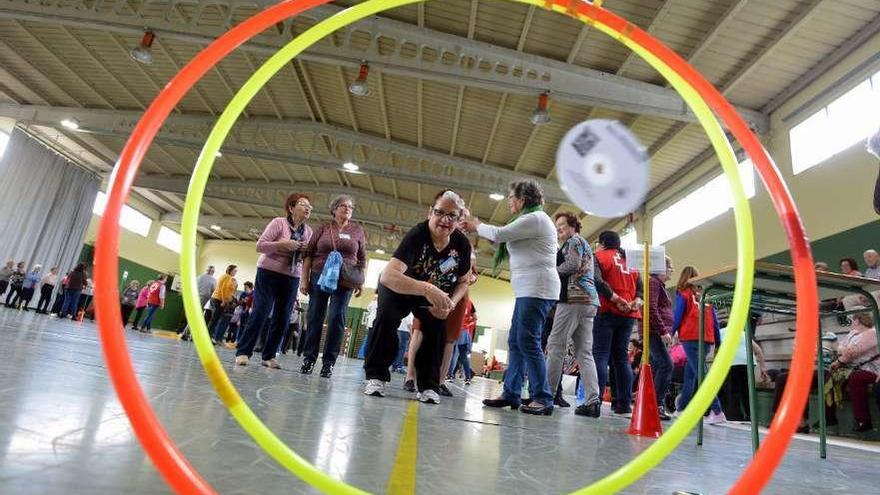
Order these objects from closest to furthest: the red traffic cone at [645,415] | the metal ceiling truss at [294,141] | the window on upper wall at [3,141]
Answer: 1. the red traffic cone at [645,415]
2. the metal ceiling truss at [294,141]
3. the window on upper wall at [3,141]

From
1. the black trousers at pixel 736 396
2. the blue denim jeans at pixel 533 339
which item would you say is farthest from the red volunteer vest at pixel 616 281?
the black trousers at pixel 736 396

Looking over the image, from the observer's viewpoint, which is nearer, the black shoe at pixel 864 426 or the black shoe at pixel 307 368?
the black shoe at pixel 307 368

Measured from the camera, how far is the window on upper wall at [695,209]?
9.52m

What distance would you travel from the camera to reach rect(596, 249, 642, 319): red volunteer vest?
12.0 feet

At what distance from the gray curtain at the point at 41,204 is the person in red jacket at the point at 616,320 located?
1507 centimetres

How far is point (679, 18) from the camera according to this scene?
668 centimetres

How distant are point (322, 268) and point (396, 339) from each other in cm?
109

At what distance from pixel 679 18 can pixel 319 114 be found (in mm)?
7423

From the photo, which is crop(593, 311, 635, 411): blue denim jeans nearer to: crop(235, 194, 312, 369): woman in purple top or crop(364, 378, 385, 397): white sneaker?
crop(364, 378, 385, 397): white sneaker

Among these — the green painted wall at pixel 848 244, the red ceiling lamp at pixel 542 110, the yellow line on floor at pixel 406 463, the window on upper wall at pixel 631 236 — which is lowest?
the yellow line on floor at pixel 406 463

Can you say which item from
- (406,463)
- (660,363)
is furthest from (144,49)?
(406,463)

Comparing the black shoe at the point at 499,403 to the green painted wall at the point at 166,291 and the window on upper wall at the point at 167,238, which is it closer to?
the green painted wall at the point at 166,291

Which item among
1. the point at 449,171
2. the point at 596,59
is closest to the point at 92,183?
the point at 449,171

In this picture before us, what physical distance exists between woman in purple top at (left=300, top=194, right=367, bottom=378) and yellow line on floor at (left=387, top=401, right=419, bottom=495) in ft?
6.16
